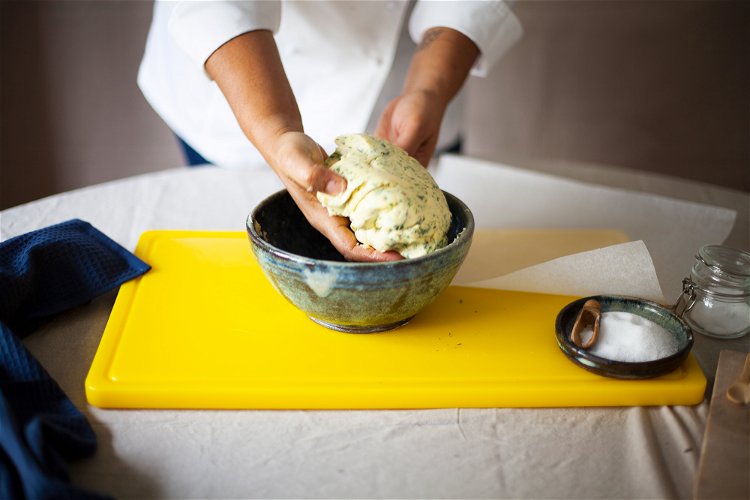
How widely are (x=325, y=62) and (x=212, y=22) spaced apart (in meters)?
0.44

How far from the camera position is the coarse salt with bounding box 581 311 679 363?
87cm

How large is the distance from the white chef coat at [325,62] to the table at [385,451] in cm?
72

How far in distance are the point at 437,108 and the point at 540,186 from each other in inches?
Answer: 15.0

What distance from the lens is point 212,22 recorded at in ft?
3.59

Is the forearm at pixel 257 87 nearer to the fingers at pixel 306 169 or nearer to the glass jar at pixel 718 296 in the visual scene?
the fingers at pixel 306 169

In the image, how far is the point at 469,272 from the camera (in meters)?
1.14

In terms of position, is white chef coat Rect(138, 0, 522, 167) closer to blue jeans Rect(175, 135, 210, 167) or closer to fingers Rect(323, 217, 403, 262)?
blue jeans Rect(175, 135, 210, 167)

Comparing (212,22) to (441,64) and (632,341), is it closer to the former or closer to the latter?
(441,64)

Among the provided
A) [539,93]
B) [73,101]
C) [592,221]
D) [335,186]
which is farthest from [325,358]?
[539,93]

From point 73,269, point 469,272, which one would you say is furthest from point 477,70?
point 73,269

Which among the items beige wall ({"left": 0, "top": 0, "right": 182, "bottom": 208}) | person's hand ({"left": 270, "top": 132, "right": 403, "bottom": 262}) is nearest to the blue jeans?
person's hand ({"left": 270, "top": 132, "right": 403, "bottom": 262})

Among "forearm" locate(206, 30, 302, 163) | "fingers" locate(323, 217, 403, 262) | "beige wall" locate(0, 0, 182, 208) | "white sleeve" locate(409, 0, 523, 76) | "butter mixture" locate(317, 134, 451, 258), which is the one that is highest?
"white sleeve" locate(409, 0, 523, 76)

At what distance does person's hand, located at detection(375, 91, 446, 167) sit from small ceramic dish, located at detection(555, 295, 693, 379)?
419 mm

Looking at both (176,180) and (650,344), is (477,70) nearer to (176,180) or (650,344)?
(176,180)
